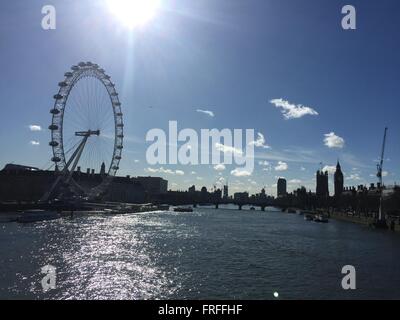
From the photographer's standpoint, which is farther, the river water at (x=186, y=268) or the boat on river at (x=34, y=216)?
the boat on river at (x=34, y=216)

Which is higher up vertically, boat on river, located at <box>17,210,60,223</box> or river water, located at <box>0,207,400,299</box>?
boat on river, located at <box>17,210,60,223</box>

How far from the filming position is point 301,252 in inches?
1938

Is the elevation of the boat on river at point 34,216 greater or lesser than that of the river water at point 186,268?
greater

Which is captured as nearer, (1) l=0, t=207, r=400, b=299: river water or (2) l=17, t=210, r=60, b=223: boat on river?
(1) l=0, t=207, r=400, b=299: river water

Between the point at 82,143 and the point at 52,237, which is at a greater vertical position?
the point at 82,143

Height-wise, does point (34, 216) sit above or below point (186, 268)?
above

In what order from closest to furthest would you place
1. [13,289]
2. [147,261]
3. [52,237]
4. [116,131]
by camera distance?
[13,289] → [147,261] → [52,237] → [116,131]

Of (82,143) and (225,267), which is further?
(82,143)

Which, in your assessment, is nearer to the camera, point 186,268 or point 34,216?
point 186,268

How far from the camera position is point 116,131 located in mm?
108062
